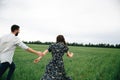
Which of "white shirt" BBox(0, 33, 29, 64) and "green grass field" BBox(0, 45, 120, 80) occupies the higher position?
"white shirt" BBox(0, 33, 29, 64)

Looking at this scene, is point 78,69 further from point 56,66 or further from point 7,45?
point 7,45

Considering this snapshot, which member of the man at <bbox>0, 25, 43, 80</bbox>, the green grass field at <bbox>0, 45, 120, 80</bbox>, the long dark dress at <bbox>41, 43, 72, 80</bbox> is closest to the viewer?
the man at <bbox>0, 25, 43, 80</bbox>

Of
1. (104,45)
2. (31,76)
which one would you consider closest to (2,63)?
(31,76)

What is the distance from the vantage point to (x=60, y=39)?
322 inches

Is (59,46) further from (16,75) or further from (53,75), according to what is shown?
(16,75)

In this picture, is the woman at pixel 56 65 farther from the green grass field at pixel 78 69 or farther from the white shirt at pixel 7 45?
the green grass field at pixel 78 69

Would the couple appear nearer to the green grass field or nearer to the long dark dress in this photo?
the long dark dress

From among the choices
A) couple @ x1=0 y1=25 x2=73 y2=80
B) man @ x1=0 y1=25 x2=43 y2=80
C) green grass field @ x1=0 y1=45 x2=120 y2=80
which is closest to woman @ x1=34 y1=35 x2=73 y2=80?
couple @ x1=0 y1=25 x2=73 y2=80

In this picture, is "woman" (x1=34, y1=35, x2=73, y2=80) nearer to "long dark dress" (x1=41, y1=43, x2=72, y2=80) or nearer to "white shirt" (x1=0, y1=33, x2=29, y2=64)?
"long dark dress" (x1=41, y1=43, x2=72, y2=80)

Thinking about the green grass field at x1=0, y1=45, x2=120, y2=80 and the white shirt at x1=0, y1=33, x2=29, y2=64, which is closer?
the white shirt at x1=0, y1=33, x2=29, y2=64

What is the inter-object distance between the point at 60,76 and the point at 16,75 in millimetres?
3647

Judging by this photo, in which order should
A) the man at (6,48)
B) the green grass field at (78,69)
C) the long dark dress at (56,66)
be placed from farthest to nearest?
the green grass field at (78,69) → the long dark dress at (56,66) → the man at (6,48)

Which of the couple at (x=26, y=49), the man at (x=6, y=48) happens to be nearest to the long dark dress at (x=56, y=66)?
the couple at (x=26, y=49)

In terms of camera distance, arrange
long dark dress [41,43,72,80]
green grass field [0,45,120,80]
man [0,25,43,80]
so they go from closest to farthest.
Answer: man [0,25,43,80] < long dark dress [41,43,72,80] < green grass field [0,45,120,80]
